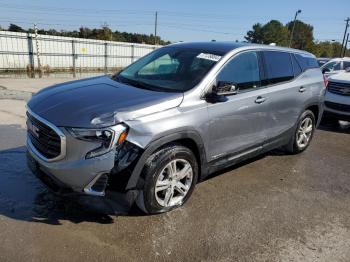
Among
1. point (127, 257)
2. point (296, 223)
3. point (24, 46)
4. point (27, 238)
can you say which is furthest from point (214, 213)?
point (24, 46)

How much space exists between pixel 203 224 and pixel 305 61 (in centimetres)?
368

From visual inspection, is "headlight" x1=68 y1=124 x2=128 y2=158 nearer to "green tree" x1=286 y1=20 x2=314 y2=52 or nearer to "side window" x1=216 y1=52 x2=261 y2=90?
"side window" x1=216 y1=52 x2=261 y2=90

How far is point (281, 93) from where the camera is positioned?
4.98 metres

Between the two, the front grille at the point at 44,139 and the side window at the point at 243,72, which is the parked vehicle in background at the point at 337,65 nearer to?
the side window at the point at 243,72

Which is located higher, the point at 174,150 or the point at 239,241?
the point at 174,150

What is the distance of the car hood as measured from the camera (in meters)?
3.16

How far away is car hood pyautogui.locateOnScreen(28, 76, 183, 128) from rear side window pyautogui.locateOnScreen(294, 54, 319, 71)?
297cm

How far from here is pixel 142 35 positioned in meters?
84.4

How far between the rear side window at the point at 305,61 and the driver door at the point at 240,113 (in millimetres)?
1413

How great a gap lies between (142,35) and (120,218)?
8469cm

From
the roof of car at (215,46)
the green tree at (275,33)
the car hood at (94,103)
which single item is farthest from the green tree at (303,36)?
the car hood at (94,103)

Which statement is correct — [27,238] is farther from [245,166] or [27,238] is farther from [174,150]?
[245,166]

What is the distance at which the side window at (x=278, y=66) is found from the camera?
190 inches

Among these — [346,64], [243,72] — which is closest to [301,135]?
[243,72]
